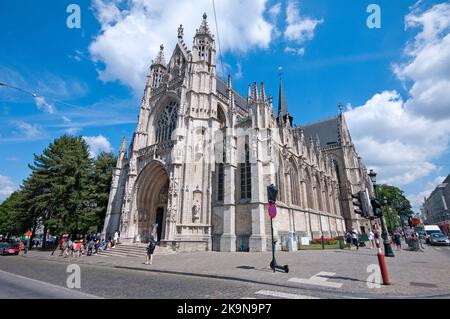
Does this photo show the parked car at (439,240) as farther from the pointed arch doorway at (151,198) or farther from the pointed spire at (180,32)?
the pointed spire at (180,32)

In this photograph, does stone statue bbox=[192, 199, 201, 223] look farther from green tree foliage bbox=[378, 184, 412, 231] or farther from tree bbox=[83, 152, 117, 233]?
green tree foliage bbox=[378, 184, 412, 231]

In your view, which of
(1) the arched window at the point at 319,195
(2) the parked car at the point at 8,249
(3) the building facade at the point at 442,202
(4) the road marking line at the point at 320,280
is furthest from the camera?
(3) the building facade at the point at 442,202

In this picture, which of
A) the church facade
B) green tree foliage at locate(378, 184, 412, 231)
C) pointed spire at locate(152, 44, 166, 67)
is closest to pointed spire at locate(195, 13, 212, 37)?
the church facade

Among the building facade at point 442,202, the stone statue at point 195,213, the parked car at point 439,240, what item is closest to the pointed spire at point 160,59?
the stone statue at point 195,213

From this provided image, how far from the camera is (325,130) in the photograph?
4572cm

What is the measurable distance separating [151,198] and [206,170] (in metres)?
7.57

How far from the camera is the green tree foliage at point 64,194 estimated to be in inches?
888

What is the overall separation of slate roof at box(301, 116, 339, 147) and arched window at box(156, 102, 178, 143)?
3006 centimetres

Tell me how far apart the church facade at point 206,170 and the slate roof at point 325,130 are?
15.1 meters

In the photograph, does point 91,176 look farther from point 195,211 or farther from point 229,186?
point 229,186

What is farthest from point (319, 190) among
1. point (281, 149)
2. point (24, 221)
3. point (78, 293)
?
point (24, 221)

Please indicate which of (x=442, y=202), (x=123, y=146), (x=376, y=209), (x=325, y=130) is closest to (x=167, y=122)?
(x=123, y=146)

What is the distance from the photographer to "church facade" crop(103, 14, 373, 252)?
57.0 feet
